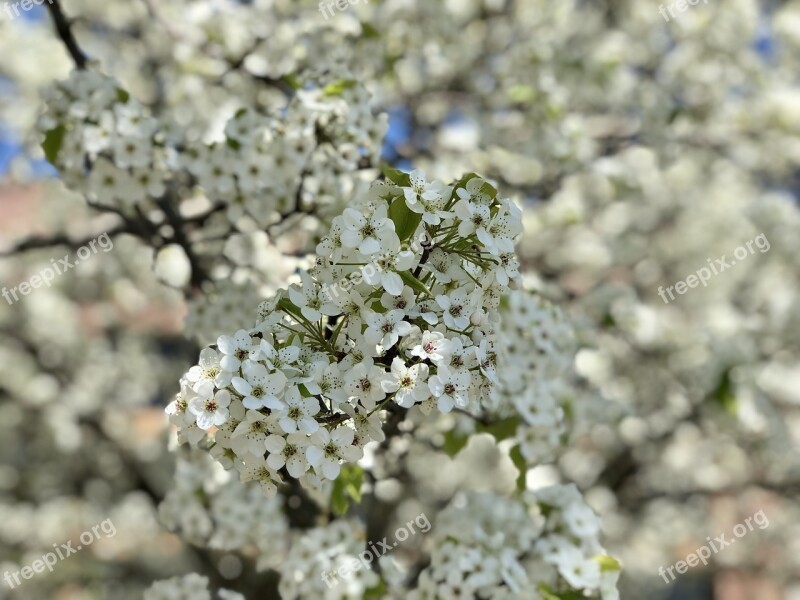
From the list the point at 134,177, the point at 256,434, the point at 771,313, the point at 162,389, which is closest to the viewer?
the point at 256,434

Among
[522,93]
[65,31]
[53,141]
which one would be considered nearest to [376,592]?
[53,141]

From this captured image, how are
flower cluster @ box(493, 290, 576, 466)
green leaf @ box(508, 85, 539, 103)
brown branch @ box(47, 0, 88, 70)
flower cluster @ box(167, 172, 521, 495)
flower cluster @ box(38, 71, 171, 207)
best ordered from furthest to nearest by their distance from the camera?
green leaf @ box(508, 85, 539, 103)
brown branch @ box(47, 0, 88, 70)
flower cluster @ box(38, 71, 171, 207)
flower cluster @ box(493, 290, 576, 466)
flower cluster @ box(167, 172, 521, 495)

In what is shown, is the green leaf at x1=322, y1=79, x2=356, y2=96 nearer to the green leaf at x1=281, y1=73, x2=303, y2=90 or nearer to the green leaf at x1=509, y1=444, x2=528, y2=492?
the green leaf at x1=281, y1=73, x2=303, y2=90

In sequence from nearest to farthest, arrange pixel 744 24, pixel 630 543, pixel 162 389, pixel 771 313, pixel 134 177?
pixel 134 177 → pixel 744 24 → pixel 771 313 → pixel 630 543 → pixel 162 389

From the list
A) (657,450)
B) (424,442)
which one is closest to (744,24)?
(657,450)

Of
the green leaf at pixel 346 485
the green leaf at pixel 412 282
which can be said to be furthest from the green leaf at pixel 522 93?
the green leaf at pixel 412 282

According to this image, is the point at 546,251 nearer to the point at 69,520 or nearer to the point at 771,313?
the point at 771,313

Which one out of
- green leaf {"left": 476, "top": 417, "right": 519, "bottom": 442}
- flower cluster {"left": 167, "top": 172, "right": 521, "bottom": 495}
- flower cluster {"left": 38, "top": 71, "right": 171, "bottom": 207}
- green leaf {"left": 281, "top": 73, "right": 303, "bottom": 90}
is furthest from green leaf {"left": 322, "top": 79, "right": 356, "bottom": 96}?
green leaf {"left": 476, "top": 417, "right": 519, "bottom": 442}
